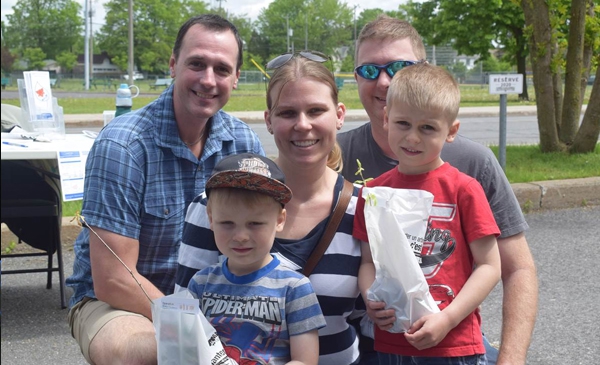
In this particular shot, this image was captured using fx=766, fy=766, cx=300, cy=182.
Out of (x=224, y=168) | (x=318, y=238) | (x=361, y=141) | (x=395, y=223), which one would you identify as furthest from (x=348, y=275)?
(x=361, y=141)

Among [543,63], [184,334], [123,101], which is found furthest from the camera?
[543,63]

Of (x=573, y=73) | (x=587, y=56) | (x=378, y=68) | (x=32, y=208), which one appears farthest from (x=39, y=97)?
(x=587, y=56)

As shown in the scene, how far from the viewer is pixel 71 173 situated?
16.6ft

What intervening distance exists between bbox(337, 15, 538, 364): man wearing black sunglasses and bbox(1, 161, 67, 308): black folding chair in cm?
269

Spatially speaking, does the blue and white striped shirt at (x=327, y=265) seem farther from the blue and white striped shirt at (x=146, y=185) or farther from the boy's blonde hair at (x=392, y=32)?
the boy's blonde hair at (x=392, y=32)

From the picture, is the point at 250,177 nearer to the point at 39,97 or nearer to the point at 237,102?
the point at 39,97

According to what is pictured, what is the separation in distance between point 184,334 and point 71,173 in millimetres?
3186

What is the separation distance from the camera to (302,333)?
232 cm

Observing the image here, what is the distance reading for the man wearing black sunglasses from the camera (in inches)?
100

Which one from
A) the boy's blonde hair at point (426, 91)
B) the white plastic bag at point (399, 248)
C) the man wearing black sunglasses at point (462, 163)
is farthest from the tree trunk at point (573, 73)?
the white plastic bag at point (399, 248)

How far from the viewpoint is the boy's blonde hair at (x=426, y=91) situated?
229 centimetres

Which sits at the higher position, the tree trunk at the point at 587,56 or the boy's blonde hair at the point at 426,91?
the tree trunk at the point at 587,56

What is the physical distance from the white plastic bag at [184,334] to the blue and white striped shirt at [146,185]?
83 centimetres

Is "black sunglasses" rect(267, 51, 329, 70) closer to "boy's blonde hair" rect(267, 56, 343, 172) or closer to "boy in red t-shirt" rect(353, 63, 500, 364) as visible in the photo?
"boy's blonde hair" rect(267, 56, 343, 172)
